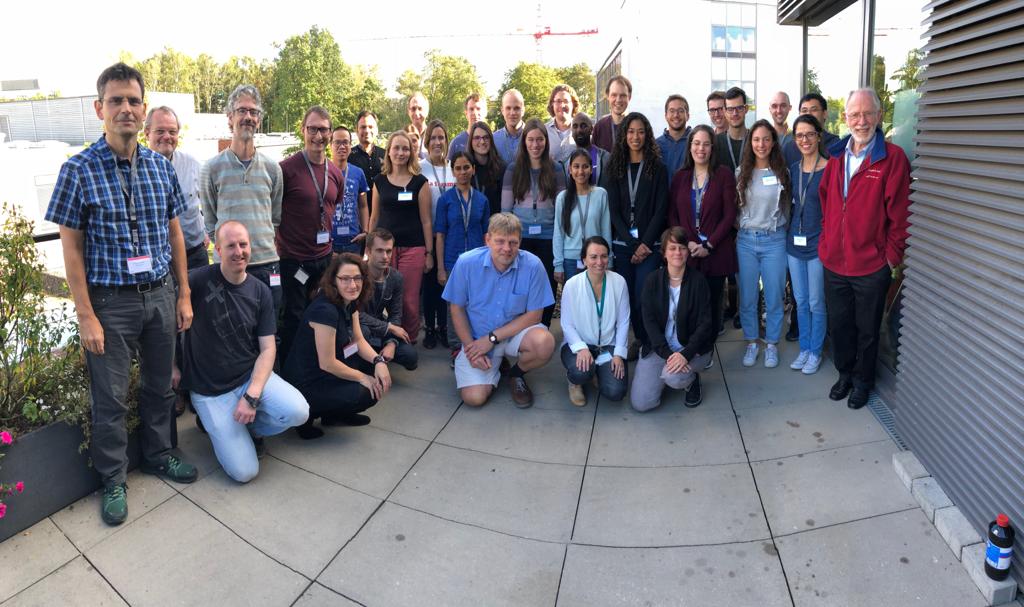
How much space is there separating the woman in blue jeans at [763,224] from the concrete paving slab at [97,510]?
4.30 metres

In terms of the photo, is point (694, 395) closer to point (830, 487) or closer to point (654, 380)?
point (654, 380)

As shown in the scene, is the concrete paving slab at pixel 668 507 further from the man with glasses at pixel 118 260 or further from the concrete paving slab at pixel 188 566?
the man with glasses at pixel 118 260

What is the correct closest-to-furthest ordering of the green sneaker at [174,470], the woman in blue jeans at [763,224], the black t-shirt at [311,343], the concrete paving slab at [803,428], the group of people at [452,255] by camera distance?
the group of people at [452,255] → the green sneaker at [174,470] → the concrete paving slab at [803,428] → the black t-shirt at [311,343] → the woman in blue jeans at [763,224]

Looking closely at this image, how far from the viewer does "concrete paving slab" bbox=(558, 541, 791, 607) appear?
2979 mm

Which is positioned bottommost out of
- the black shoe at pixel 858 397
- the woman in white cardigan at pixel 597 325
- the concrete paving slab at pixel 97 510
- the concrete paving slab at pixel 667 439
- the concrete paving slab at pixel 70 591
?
the concrete paving slab at pixel 70 591

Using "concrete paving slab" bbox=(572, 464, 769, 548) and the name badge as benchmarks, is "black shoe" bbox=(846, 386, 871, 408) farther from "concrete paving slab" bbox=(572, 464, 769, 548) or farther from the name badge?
the name badge

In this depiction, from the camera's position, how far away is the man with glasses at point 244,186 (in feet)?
15.0

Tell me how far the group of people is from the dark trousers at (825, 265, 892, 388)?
0.02 meters

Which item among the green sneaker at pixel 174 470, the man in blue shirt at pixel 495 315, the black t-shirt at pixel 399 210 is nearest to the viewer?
the green sneaker at pixel 174 470

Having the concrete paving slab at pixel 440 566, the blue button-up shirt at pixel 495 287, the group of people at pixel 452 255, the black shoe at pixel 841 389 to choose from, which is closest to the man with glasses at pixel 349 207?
the group of people at pixel 452 255

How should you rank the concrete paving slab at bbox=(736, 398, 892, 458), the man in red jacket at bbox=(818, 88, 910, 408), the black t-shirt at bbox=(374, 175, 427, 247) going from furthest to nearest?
the black t-shirt at bbox=(374, 175, 427, 247) < the man in red jacket at bbox=(818, 88, 910, 408) < the concrete paving slab at bbox=(736, 398, 892, 458)

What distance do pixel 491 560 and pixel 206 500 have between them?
166 cm

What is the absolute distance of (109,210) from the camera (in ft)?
11.3

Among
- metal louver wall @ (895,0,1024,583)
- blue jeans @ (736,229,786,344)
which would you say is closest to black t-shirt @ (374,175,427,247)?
blue jeans @ (736,229,786,344)
